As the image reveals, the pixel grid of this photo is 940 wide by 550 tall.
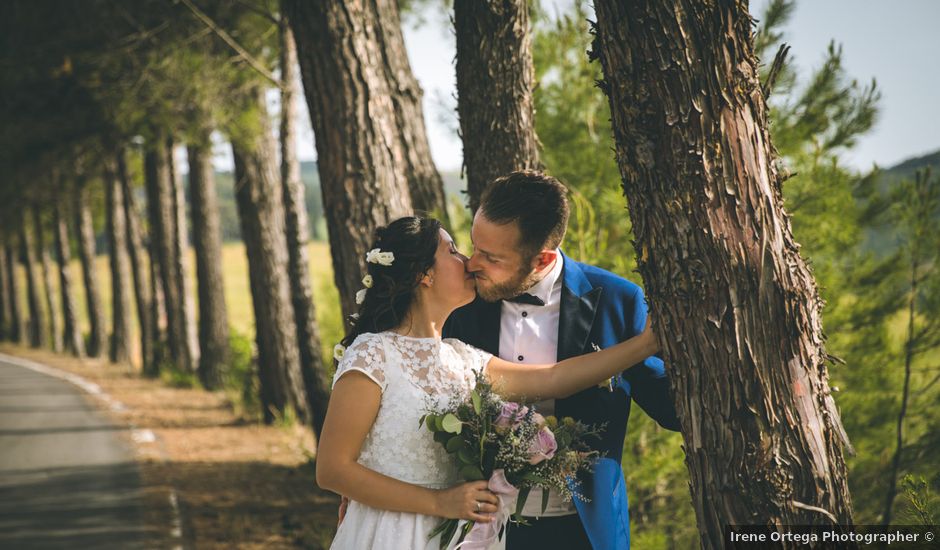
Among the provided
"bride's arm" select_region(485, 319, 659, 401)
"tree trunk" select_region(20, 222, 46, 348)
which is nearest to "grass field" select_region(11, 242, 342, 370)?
"tree trunk" select_region(20, 222, 46, 348)

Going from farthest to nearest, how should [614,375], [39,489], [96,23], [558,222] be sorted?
[96,23], [39,489], [558,222], [614,375]

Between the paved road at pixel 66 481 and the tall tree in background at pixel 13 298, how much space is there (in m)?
23.1

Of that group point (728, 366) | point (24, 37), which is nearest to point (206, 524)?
point (728, 366)

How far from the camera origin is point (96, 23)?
41.5 feet

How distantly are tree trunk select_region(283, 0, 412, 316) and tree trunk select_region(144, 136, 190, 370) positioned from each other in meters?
13.0

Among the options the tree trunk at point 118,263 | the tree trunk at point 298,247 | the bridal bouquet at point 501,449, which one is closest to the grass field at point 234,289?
the tree trunk at point 118,263

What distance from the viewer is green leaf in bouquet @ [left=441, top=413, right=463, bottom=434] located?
289cm

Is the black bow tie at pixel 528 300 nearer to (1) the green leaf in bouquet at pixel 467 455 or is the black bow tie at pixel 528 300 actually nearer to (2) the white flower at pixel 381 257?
(2) the white flower at pixel 381 257

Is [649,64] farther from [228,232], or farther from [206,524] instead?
[228,232]

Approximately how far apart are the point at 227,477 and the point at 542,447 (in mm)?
7656

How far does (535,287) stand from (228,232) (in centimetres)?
10955

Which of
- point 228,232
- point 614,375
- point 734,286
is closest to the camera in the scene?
point 734,286

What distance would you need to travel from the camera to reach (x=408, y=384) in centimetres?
312

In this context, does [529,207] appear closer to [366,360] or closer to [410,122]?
[366,360]
